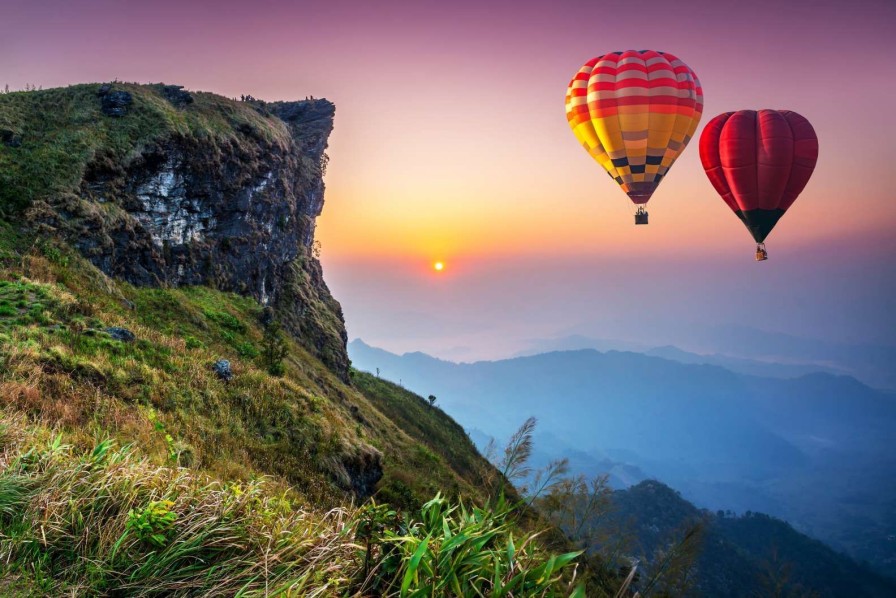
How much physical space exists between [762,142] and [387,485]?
102 feet

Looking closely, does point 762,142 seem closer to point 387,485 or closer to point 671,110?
point 671,110

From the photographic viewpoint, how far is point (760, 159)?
31.5m

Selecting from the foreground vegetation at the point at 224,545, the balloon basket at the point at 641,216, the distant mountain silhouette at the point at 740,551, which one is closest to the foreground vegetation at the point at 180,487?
the foreground vegetation at the point at 224,545

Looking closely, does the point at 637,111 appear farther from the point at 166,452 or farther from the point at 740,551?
the point at 740,551

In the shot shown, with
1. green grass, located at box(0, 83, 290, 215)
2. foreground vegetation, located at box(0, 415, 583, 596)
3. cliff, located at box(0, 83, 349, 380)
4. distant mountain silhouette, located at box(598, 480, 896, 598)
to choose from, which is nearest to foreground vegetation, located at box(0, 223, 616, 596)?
foreground vegetation, located at box(0, 415, 583, 596)

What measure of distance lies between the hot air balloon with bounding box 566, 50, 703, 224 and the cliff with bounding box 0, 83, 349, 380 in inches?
970

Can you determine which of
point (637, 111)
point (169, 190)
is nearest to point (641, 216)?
point (637, 111)

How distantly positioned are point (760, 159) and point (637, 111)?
858 centimetres

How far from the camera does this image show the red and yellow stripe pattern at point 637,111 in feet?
104

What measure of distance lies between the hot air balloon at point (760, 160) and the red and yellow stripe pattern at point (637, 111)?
2.30 m

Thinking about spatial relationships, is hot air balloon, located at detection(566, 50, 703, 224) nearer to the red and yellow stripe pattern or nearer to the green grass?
the red and yellow stripe pattern

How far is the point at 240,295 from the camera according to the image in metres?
34.2

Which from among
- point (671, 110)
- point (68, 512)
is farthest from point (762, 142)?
point (68, 512)

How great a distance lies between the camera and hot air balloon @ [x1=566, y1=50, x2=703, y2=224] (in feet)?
104
